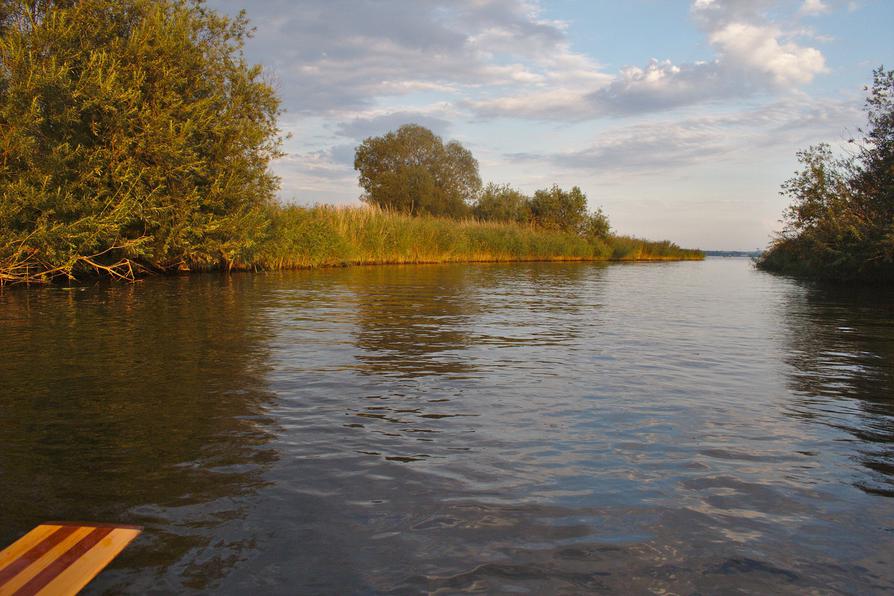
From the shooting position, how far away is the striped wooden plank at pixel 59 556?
7.72ft

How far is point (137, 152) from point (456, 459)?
54.2 ft

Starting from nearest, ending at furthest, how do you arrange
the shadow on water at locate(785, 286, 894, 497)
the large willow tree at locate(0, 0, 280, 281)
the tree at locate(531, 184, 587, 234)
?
the shadow on water at locate(785, 286, 894, 497)
the large willow tree at locate(0, 0, 280, 281)
the tree at locate(531, 184, 587, 234)

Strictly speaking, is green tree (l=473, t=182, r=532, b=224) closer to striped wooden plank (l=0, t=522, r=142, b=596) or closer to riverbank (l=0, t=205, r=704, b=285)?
riverbank (l=0, t=205, r=704, b=285)

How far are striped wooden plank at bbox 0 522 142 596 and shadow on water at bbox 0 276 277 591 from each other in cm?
8

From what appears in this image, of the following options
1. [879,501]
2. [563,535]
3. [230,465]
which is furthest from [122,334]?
[879,501]

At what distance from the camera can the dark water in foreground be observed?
2.64 meters

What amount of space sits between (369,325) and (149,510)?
6722 millimetres

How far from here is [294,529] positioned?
9.48ft

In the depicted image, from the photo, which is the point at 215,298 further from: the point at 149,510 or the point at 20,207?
the point at 149,510

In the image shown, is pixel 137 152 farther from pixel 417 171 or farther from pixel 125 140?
pixel 417 171

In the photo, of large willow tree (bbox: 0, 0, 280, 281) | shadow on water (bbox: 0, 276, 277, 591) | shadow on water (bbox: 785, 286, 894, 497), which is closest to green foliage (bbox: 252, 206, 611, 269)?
large willow tree (bbox: 0, 0, 280, 281)

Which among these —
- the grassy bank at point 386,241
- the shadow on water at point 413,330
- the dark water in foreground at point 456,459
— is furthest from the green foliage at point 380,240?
the dark water in foreground at point 456,459

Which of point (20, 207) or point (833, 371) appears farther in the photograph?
point (20, 207)

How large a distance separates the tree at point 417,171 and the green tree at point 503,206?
5.52m
